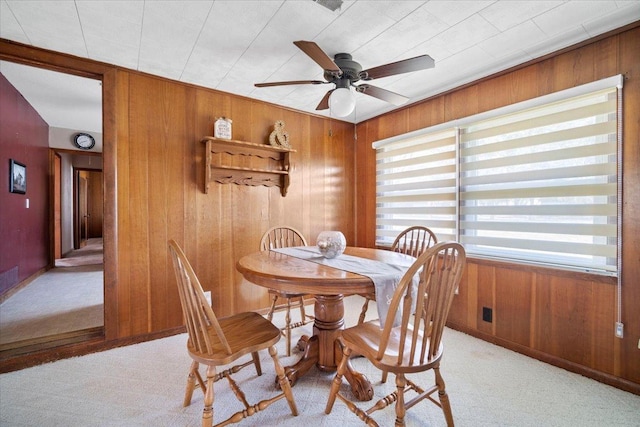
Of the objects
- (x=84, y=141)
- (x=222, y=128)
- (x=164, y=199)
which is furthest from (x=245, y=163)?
(x=84, y=141)

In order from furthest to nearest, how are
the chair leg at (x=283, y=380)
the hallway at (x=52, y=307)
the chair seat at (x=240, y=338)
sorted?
the hallway at (x=52, y=307) < the chair leg at (x=283, y=380) < the chair seat at (x=240, y=338)

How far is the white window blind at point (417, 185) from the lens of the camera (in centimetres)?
277

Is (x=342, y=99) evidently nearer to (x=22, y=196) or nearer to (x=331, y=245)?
(x=331, y=245)

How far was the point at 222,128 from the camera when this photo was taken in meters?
2.71

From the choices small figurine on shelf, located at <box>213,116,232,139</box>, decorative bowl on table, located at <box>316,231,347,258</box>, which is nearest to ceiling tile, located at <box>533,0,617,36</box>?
decorative bowl on table, located at <box>316,231,347,258</box>

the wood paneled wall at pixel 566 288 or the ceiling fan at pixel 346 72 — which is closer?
the ceiling fan at pixel 346 72

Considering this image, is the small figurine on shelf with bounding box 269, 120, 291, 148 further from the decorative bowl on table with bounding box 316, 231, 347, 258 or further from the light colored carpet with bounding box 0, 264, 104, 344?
the light colored carpet with bounding box 0, 264, 104, 344

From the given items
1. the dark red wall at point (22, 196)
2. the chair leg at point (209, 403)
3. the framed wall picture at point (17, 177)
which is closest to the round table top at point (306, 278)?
the chair leg at point (209, 403)

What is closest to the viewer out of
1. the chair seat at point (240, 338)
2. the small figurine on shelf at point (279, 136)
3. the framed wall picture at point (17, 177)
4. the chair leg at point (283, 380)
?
the chair seat at point (240, 338)

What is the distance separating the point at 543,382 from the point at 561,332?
41cm

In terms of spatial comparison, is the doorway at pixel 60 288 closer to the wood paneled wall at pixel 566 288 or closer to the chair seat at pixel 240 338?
the chair seat at pixel 240 338

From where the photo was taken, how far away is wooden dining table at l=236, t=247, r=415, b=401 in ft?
4.59

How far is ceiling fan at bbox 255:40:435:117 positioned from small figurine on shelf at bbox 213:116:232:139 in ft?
2.98

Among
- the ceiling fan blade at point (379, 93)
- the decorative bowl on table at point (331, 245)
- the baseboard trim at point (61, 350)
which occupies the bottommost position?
the baseboard trim at point (61, 350)
